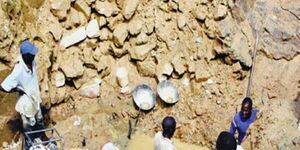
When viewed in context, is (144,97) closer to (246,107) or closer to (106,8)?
(106,8)

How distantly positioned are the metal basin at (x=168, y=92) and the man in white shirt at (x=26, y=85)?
222cm

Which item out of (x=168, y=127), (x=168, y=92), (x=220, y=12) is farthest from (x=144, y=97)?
(x=168, y=127)

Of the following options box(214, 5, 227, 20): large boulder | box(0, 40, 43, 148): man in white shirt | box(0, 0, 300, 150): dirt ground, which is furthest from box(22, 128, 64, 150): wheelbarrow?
box(214, 5, 227, 20): large boulder

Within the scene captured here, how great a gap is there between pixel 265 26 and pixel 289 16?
1.38 feet

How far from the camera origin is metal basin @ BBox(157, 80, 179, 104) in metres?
7.54

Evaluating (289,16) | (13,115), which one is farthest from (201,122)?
(13,115)

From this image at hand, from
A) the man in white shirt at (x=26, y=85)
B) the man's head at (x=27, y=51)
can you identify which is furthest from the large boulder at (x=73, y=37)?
the man's head at (x=27, y=51)

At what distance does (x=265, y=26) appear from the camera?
7.89m

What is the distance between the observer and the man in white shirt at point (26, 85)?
5297mm

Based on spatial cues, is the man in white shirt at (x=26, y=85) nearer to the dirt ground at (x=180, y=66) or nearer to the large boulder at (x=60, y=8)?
the dirt ground at (x=180, y=66)

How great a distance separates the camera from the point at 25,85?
5.47m

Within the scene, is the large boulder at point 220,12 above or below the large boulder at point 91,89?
above

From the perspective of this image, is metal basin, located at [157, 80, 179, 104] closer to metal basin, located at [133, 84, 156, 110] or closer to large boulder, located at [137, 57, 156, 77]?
metal basin, located at [133, 84, 156, 110]

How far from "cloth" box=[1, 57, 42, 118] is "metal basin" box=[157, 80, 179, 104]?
2.33 metres
